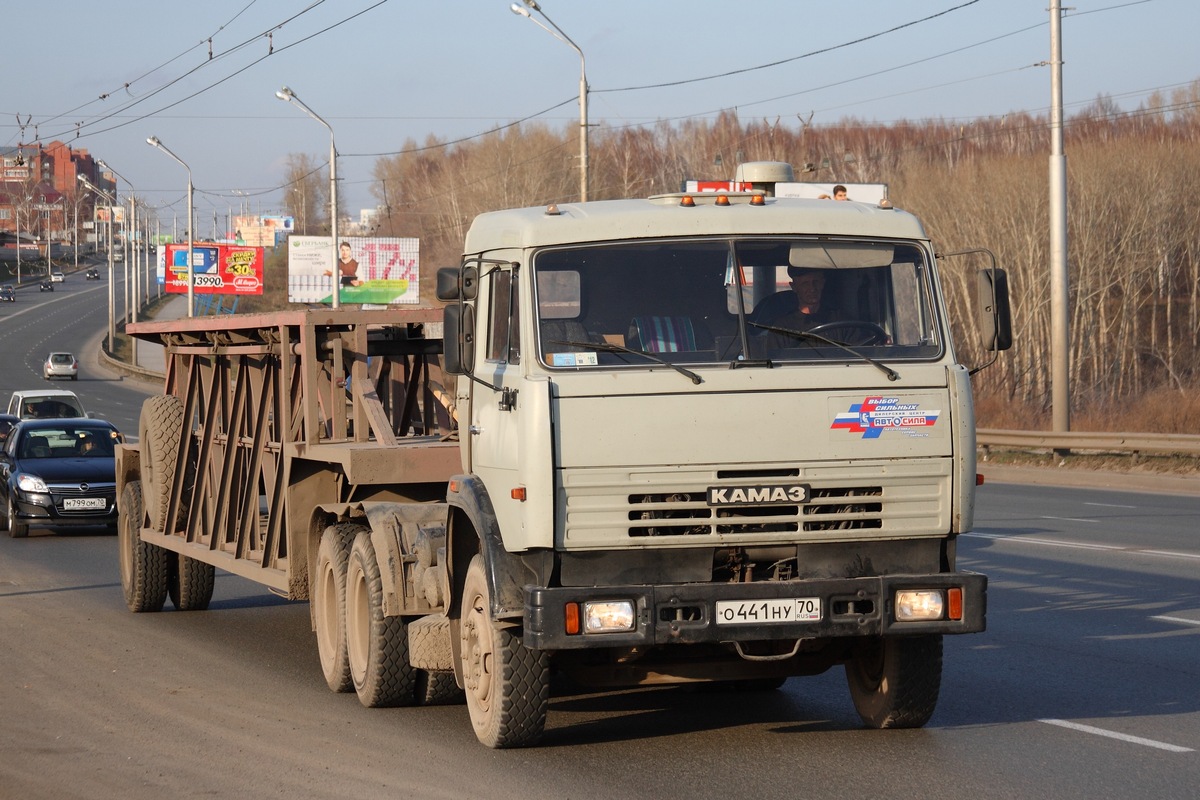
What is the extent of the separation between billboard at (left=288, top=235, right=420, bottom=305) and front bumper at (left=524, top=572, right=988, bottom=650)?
2696 inches

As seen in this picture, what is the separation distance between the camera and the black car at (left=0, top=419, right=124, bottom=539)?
724 inches

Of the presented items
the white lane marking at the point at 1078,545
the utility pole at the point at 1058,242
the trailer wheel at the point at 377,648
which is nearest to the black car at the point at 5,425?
the white lane marking at the point at 1078,545

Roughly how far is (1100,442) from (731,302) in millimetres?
19729

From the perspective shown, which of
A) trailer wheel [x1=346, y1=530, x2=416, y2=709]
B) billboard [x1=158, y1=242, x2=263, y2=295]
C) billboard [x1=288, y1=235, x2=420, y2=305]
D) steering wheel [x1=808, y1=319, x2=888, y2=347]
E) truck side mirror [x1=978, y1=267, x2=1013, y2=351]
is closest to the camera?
steering wheel [x1=808, y1=319, x2=888, y2=347]

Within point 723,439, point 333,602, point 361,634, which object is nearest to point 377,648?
point 361,634

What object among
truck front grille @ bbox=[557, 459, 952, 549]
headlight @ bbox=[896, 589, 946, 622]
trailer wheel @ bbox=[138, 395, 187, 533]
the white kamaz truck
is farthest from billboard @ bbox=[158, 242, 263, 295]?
headlight @ bbox=[896, 589, 946, 622]

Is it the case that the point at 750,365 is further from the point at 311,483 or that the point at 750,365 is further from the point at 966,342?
the point at 966,342

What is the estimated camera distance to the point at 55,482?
18547mm

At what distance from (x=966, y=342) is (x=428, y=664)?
143ft

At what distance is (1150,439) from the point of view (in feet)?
79.5

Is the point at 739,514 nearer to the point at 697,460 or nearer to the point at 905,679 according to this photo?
the point at 697,460

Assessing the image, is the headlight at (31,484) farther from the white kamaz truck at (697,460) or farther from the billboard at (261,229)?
the billboard at (261,229)

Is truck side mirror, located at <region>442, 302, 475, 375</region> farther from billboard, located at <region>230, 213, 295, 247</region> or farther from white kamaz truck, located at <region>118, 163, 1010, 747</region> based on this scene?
billboard, located at <region>230, 213, 295, 247</region>

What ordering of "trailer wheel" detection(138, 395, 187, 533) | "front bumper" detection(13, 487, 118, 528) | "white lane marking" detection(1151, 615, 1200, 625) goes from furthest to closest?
"front bumper" detection(13, 487, 118, 528), "trailer wheel" detection(138, 395, 187, 533), "white lane marking" detection(1151, 615, 1200, 625)
